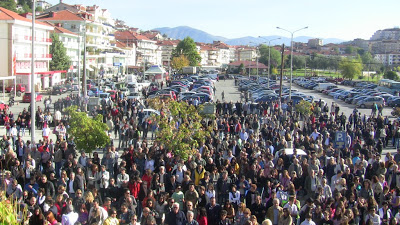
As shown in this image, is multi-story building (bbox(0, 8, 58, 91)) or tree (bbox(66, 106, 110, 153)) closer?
tree (bbox(66, 106, 110, 153))

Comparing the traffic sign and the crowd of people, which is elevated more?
the traffic sign

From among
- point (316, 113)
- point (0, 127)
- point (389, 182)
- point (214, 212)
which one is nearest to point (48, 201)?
point (214, 212)

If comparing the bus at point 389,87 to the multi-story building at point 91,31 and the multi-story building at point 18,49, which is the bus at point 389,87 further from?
the multi-story building at point 18,49

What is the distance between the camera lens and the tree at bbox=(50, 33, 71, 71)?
61375 millimetres

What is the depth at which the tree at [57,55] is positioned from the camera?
61375 mm

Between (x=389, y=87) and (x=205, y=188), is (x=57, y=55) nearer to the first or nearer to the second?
(x=389, y=87)

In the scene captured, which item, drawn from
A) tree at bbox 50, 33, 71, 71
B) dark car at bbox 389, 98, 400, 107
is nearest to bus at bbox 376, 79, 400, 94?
dark car at bbox 389, 98, 400, 107

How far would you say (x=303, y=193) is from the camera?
12516 mm

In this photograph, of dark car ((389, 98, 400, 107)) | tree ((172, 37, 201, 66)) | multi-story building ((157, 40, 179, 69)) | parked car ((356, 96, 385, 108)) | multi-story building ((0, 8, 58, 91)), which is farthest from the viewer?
multi-story building ((157, 40, 179, 69))

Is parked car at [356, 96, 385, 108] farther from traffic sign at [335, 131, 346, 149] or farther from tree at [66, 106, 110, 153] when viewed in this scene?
tree at [66, 106, 110, 153]

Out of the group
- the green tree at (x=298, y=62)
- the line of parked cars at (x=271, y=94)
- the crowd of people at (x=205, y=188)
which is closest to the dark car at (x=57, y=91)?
the line of parked cars at (x=271, y=94)

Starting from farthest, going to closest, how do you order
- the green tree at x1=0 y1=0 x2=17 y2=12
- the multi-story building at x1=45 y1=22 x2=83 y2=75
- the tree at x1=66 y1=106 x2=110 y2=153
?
→ the green tree at x1=0 y1=0 x2=17 y2=12, the multi-story building at x1=45 y1=22 x2=83 y2=75, the tree at x1=66 y1=106 x2=110 y2=153

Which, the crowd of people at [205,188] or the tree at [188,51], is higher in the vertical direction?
the tree at [188,51]

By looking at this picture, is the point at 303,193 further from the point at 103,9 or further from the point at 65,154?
the point at 103,9
